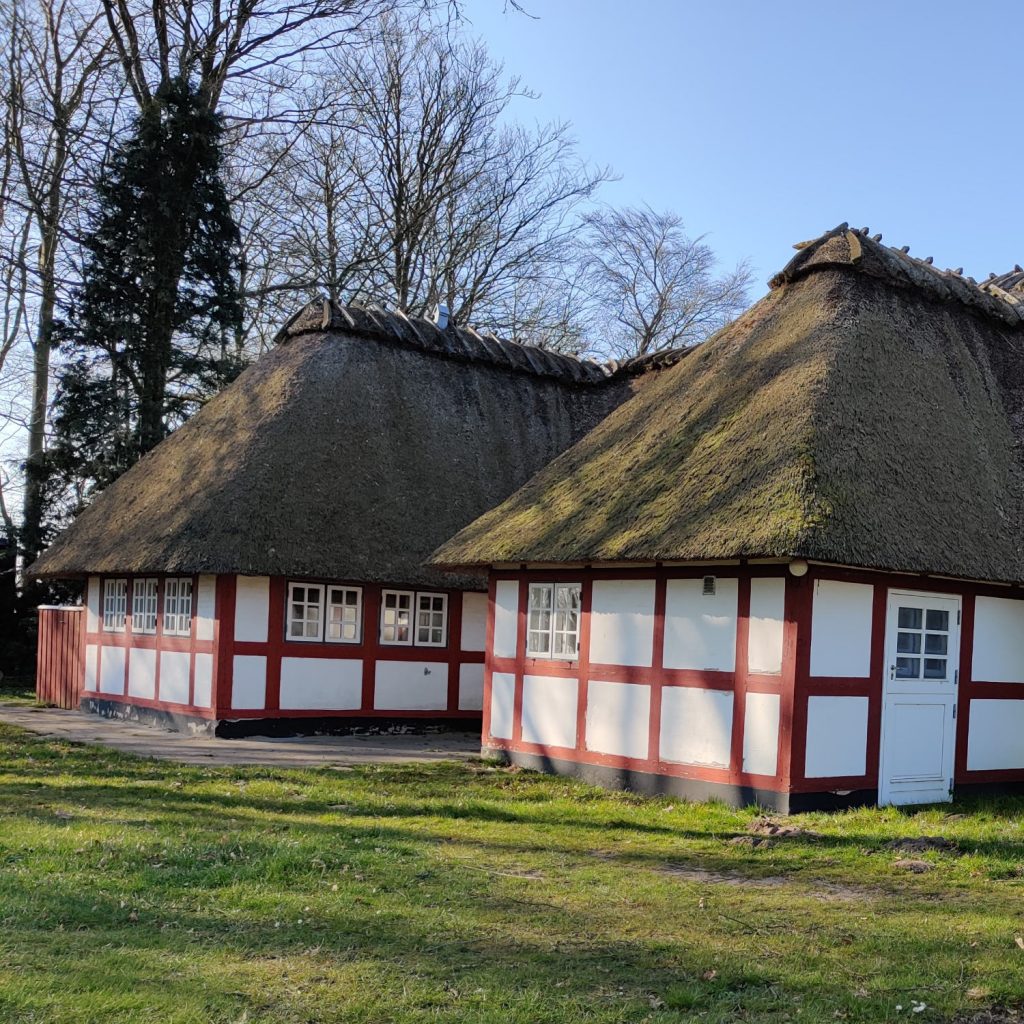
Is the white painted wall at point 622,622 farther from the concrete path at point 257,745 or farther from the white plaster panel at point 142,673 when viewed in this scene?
the white plaster panel at point 142,673

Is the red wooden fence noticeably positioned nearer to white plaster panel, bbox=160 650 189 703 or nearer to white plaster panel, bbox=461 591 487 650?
white plaster panel, bbox=160 650 189 703

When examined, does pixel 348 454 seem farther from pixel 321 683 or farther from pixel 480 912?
pixel 480 912

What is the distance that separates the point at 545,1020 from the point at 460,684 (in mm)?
13161

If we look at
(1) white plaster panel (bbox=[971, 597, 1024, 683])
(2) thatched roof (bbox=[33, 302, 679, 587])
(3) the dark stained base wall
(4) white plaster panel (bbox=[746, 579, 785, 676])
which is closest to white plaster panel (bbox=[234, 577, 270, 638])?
(2) thatched roof (bbox=[33, 302, 679, 587])

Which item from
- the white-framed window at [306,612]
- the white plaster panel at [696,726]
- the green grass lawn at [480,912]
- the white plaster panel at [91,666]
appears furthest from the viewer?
the white plaster panel at [91,666]

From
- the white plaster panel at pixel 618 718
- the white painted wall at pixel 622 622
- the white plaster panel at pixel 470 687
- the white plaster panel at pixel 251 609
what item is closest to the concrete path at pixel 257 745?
the white plaster panel at pixel 470 687

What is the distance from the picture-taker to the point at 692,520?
11359mm

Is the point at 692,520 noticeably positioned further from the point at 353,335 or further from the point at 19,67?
the point at 19,67

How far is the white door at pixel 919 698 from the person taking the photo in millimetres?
11453

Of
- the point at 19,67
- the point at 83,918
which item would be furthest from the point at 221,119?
the point at 83,918

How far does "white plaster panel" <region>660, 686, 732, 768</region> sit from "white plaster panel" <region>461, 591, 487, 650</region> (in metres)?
6.64

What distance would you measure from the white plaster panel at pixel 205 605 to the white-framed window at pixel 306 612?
1.07 metres

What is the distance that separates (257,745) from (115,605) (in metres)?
5.14

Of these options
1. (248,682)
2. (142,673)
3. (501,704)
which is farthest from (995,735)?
(142,673)
